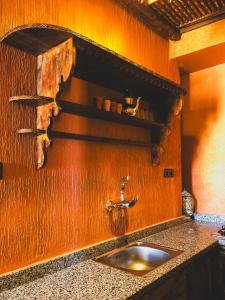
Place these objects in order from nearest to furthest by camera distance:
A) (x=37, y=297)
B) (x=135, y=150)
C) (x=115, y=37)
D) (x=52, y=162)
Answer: (x=37, y=297) → (x=52, y=162) → (x=115, y=37) → (x=135, y=150)

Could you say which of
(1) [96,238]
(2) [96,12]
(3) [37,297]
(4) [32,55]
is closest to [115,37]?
(2) [96,12]

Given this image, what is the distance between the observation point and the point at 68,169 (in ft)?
5.36

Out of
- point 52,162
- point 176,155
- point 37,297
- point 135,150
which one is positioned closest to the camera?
point 37,297

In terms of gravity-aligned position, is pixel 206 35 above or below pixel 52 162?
above

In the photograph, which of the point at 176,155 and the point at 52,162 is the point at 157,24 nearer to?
the point at 176,155

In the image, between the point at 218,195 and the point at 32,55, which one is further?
the point at 218,195

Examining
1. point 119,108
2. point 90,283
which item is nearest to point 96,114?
point 119,108

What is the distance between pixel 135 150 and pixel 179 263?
92 cm

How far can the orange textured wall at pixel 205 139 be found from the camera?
282 centimetres

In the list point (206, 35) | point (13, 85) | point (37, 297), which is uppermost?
point (206, 35)

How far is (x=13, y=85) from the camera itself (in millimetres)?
1372

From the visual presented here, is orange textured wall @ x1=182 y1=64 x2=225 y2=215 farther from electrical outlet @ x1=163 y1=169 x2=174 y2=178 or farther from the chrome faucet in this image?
the chrome faucet

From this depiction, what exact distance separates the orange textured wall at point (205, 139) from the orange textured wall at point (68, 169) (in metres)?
0.72

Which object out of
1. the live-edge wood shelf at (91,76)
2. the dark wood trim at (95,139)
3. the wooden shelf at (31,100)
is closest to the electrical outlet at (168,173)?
the live-edge wood shelf at (91,76)
